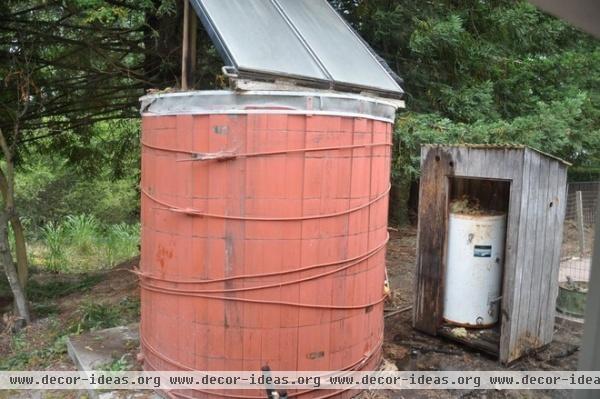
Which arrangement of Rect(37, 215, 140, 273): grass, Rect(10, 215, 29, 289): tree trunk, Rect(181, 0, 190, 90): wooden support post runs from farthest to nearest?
Rect(37, 215, 140, 273): grass, Rect(10, 215, 29, 289): tree trunk, Rect(181, 0, 190, 90): wooden support post

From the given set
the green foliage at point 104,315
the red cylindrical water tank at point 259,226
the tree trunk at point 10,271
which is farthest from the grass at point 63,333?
the red cylindrical water tank at point 259,226

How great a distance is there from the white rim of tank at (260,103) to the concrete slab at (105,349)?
206 cm

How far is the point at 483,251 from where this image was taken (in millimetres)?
4164

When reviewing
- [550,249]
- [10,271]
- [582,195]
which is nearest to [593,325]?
[550,249]

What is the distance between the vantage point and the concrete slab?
3248 mm

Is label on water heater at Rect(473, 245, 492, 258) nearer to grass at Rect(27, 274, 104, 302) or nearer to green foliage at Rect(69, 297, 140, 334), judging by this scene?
green foliage at Rect(69, 297, 140, 334)

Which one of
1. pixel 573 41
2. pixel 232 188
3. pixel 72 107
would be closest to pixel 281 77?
pixel 232 188

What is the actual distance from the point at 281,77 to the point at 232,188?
2.60 ft

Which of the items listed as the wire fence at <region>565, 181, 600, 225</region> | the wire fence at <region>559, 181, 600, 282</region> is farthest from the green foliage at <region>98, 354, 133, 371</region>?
the wire fence at <region>565, 181, 600, 225</region>

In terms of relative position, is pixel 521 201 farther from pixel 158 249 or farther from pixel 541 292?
pixel 158 249

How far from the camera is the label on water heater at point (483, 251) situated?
4.16m

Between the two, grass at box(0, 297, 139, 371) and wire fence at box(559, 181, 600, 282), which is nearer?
grass at box(0, 297, 139, 371)

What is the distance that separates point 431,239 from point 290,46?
2.28 metres

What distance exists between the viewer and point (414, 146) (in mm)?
5438
